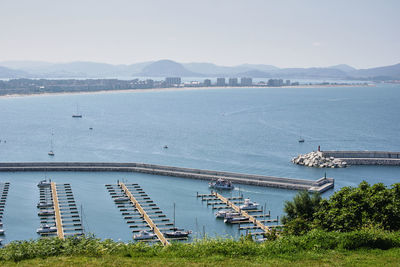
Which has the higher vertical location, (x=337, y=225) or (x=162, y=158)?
(x=337, y=225)

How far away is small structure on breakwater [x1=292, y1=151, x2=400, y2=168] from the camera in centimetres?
3809

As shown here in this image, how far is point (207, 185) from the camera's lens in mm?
31859

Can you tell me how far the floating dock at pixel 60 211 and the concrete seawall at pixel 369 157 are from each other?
70.9 feet

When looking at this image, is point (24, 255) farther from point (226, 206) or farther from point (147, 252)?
point (226, 206)

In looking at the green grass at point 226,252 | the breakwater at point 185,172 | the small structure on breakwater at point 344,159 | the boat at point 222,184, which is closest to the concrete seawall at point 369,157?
the small structure on breakwater at point 344,159

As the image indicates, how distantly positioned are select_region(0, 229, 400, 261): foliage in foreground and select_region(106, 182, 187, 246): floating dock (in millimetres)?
10223

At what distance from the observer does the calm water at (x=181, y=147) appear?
25641 millimetres

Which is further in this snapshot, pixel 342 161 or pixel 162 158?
pixel 162 158

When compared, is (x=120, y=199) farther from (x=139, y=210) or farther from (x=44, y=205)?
(x=44, y=205)

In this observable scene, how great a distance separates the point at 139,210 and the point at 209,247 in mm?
16014

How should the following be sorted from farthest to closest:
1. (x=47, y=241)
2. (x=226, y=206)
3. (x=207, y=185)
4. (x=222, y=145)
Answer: (x=222, y=145), (x=207, y=185), (x=226, y=206), (x=47, y=241)

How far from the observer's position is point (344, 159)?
38.7 meters

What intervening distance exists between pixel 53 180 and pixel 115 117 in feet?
154

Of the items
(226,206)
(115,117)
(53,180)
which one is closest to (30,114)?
(115,117)
